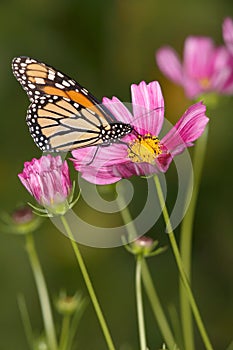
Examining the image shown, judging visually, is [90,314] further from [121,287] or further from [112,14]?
[112,14]

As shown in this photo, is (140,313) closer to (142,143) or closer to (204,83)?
(142,143)

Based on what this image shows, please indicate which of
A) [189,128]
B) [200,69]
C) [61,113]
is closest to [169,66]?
[200,69]

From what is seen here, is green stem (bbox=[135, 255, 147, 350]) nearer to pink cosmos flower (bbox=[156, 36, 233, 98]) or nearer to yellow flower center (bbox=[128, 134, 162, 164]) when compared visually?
yellow flower center (bbox=[128, 134, 162, 164])

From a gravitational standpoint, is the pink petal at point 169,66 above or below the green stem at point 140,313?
above

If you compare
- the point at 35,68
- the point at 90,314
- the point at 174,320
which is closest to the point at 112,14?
the point at 90,314

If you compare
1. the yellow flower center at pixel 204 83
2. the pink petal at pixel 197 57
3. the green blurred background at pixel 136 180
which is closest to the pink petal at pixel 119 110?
the yellow flower center at pixel 204 83

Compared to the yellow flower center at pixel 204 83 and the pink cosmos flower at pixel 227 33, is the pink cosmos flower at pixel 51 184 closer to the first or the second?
the pink cosmos flower at pixel 227 33

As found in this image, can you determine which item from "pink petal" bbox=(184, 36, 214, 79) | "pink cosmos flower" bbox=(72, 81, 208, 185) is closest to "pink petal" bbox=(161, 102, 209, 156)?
"pink cosmos flower" bbox=(72, 81, 208, 185)
